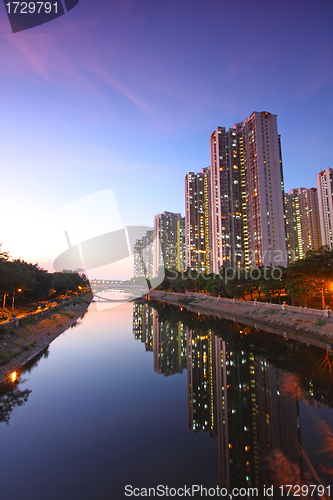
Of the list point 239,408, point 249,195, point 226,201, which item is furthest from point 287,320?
point 226,201

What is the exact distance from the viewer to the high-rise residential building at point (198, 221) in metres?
153

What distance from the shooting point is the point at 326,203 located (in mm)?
154250

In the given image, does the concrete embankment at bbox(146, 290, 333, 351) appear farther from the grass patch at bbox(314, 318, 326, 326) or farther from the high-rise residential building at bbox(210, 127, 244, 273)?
the high-rise residential building at bbox(210, 127, 244, 273)

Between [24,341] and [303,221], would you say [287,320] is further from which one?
[303,221]

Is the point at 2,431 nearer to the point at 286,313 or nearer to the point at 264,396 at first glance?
the point at 264,396

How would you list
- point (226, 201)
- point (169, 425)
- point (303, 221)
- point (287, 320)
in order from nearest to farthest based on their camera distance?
point (169, 425) → point (287, 320) → point (226, 201) → point (303, 221)

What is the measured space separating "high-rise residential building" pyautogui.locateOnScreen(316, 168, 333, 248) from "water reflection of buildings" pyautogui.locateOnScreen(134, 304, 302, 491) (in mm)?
154408

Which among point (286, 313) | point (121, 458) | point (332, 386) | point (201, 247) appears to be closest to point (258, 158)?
point (201, 247)

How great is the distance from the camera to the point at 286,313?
36.3 metres

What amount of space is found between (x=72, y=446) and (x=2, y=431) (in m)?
3.74

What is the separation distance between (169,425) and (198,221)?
486 ft

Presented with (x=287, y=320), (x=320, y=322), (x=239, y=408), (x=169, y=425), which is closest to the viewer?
(x=169, y=425)

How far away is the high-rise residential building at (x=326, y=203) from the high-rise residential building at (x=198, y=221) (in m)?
65.0

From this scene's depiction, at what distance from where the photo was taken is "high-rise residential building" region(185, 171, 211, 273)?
15312 centimetres
